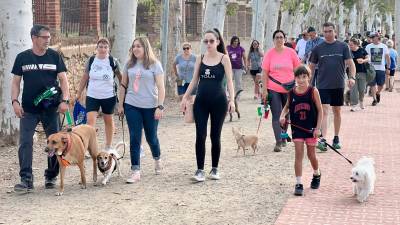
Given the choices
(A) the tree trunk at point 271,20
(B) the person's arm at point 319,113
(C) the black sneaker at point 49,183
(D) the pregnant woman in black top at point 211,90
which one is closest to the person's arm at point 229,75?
(D) the pregnant woman in black top at point 211,90

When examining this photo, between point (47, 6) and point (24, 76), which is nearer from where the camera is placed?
point (24, 76)

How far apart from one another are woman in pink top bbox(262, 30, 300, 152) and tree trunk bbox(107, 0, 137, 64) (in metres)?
5.29

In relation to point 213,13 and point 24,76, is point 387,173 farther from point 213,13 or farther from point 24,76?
point 213,13

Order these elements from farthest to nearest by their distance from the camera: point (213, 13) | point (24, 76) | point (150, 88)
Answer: point (213, 13) < point (150, 88) < point (24, 76)

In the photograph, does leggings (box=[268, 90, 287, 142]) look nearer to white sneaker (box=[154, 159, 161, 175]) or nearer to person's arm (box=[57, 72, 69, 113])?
white sneaker (box=[154, 159, 161, 175])

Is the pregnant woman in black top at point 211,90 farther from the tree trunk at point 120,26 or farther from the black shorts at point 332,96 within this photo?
the tree trunk at point 120,26

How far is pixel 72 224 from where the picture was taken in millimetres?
7066

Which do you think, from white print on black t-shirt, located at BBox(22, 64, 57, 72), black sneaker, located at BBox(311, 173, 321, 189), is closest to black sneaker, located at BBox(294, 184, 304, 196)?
black sneaker, located at BBox(311, 173, 321, 189)

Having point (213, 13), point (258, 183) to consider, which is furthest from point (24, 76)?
point (213, 13)

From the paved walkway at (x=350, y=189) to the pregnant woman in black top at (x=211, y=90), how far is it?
4.48 ft

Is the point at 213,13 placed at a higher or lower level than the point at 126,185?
higher

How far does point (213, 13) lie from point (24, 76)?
463 inches

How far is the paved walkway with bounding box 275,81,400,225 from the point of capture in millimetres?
7285

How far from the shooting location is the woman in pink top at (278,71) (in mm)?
10789
